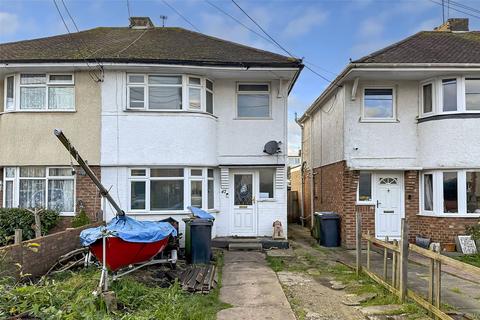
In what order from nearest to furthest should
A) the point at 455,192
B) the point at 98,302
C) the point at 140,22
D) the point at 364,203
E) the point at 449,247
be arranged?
the point at 98,302, the point at 449,247, the point at 455,192, the point at 364,203, the point at 140,22

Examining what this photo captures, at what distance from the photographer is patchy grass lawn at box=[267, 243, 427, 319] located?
6.89 meters

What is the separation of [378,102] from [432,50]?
2470mm

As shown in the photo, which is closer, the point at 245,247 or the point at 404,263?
the point at 404,263

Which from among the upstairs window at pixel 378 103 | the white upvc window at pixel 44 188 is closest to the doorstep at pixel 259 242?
the white upvc window at pixel 44 188

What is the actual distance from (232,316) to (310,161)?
47.2 feet

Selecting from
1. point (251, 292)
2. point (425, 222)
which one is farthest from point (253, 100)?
point (251, 292)

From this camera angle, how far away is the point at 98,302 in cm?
594

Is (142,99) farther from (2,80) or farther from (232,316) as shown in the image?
(232,316)

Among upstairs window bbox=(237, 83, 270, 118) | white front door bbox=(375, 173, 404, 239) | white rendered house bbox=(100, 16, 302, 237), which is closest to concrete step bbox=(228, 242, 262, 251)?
white rendered house bbox=(100, 16, 302, 237)

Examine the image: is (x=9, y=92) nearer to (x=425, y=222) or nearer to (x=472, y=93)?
(x=425, y=222)

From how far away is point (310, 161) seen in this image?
20156 millimetres

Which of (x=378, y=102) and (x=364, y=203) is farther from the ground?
(x=378, y=102)

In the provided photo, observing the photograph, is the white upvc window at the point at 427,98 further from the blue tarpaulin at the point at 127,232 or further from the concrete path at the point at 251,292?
the blue tarpaulin at the point at 127,232

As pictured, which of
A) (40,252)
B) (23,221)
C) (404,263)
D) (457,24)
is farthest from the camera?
(457,24)
